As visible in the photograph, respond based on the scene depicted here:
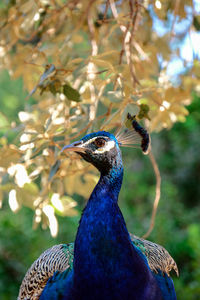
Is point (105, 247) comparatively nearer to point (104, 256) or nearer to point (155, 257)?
point (104, 256)

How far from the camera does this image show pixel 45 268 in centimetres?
114

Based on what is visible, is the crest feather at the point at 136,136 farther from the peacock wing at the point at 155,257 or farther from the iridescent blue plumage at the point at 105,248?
the peacock wing at the point at 155,257

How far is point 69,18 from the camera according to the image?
→ 1.41 m

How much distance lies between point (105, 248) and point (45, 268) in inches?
12.4

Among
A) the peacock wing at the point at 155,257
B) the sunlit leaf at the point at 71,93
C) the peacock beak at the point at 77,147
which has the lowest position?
the peacock wing at the point at 155,257

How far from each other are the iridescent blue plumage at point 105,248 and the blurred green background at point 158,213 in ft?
1.11

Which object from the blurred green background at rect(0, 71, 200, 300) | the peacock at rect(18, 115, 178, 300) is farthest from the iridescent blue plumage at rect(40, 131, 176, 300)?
the blurred green background at rect(0, 71, 200, 300)

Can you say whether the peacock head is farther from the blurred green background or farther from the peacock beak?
the blurred green background

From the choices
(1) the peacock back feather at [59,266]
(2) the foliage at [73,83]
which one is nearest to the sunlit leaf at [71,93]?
(2) the foliage at [73,83]

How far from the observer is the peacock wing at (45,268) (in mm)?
1097

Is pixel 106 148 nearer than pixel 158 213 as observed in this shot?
Yes

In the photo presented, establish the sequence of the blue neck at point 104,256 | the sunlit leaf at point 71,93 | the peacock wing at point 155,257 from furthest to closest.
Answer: the peacock wing at point 155,257 → the sunlit leaf at point 71,93 → the blue neck at point 104,256

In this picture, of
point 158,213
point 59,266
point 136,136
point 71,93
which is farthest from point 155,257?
point 158,213

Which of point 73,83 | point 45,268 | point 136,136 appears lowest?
point 45,268
